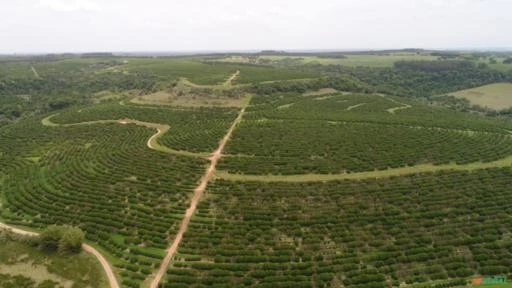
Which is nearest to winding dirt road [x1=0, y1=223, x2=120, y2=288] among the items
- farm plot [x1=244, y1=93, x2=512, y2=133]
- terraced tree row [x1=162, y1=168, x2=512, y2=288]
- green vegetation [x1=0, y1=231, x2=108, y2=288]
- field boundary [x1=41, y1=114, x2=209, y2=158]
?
green vegetation [x1=0, y1=231, x2=108, y2=288]

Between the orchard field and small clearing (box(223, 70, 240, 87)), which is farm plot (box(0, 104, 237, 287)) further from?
small clearing (box(223, 70, 240, 87))

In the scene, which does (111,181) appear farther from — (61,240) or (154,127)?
(154,127)

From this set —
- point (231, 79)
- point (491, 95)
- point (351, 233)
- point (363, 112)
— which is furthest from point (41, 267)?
point (491, 95)

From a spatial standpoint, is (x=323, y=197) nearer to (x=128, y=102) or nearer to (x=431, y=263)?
(x=431, y=263)

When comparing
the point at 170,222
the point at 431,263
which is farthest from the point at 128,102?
the point at 431,263

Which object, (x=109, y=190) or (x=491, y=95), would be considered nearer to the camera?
(x=109, y=190)

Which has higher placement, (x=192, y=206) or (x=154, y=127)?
(x=154, y=127)

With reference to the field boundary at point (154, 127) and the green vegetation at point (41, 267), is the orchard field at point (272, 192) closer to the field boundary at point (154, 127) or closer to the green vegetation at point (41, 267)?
the field boundary at point (154, 127)

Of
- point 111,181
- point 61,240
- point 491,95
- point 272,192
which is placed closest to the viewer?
point 61,240
